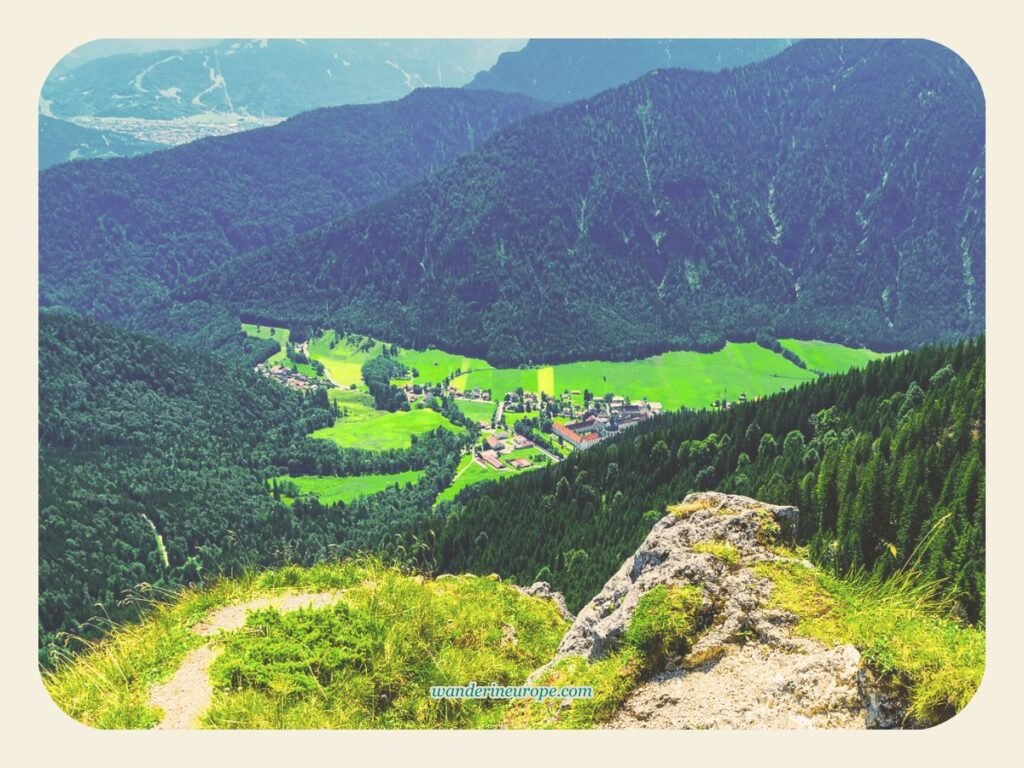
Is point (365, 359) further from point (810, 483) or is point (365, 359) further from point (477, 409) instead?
point (810, 483)

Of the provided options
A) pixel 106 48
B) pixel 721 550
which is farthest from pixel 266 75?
pixel 721 550

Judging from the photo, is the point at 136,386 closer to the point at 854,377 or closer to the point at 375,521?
the point at 375,521

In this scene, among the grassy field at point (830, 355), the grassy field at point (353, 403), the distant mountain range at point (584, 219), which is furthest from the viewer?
the grassy field at point (353, 403)

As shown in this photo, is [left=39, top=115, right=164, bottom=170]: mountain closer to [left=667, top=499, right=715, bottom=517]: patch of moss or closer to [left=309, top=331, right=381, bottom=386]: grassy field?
[left=309, top=331, right=381, bottom=386]: grassy field

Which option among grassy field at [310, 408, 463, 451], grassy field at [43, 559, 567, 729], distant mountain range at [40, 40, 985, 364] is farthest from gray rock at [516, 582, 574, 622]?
distant mountain range at [40, 40, 985, 364]

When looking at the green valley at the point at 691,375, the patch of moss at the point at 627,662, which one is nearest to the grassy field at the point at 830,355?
the green valley at the point at 691,375

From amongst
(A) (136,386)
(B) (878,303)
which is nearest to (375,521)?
(B) (878,303)

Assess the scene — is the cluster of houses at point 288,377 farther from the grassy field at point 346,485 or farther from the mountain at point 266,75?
the mountain at point 266,75

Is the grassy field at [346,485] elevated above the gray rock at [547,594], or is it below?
below
